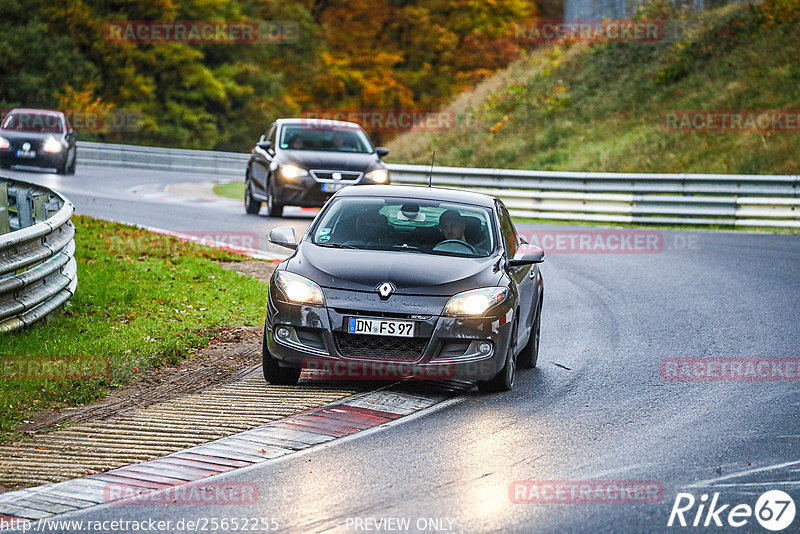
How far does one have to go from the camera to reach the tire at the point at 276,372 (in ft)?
31.1

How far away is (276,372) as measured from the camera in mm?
9547

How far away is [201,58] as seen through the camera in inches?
2403

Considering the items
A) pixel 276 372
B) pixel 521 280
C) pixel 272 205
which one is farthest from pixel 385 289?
pixel 272 205

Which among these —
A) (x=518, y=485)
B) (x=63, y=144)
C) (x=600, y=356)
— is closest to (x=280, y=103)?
(x=63, y=144)

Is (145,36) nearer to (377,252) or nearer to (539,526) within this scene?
(377,252)

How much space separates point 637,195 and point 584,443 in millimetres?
18564

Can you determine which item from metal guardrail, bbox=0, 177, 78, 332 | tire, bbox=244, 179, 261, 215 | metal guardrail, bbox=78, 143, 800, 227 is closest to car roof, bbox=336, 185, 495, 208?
metal guardrail, bbox=0, 177, 78, 332

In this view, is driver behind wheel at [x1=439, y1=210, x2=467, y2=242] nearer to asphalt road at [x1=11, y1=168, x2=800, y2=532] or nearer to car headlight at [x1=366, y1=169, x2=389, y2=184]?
asphalt road at [x1=11, y1=168, x2=800, y2=532]
